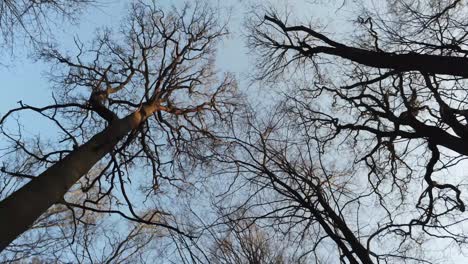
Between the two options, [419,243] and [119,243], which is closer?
[419,243]

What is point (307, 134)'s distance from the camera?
6980 millimetres

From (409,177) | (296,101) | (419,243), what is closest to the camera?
(419,243)

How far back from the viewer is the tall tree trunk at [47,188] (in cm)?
369

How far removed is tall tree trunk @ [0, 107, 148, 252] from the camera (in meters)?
3.69

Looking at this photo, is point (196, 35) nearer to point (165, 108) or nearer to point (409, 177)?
point (165, 108)

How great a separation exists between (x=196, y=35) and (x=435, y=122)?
584cm

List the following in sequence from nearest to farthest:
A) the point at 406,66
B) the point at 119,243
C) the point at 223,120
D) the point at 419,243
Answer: the point at 406,66, the point at 419,243, the point at 119,243, the point at 223,120

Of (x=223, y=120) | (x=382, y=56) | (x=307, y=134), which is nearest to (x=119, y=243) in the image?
(x=223, y=120)

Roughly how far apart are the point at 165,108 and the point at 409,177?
488 cm

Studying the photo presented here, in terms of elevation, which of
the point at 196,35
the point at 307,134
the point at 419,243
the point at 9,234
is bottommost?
the point at 9,234

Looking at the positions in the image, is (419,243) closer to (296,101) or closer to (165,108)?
(296,101)

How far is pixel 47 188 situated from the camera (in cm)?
427

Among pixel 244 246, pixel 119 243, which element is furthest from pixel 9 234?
pixel 119 243

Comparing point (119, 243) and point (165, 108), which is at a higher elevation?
point (165, 108)
